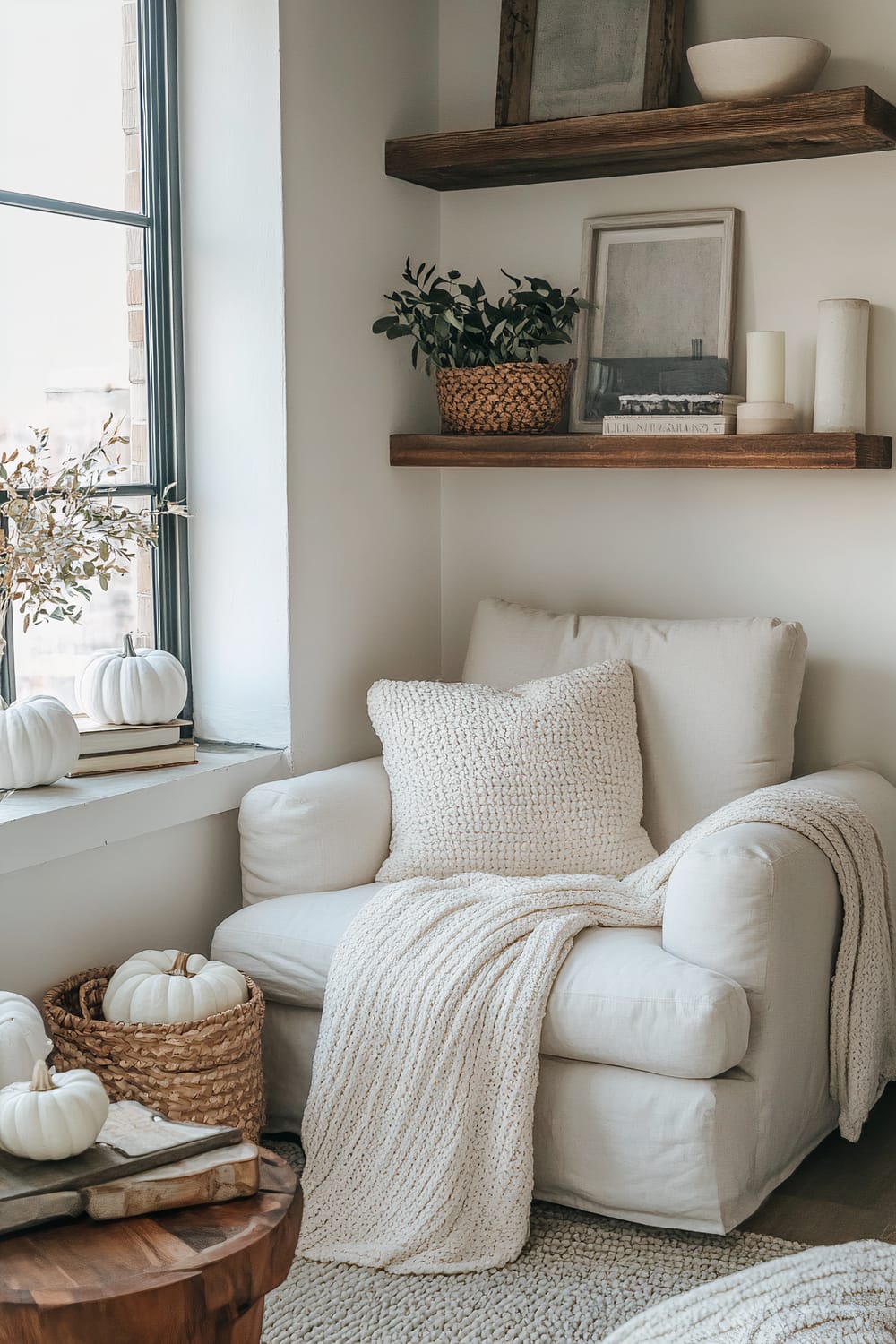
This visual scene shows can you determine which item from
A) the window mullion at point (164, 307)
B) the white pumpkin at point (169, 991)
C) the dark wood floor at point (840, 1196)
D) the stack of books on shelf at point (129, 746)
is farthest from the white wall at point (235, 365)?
the dark wood floor at point (840, 1196)

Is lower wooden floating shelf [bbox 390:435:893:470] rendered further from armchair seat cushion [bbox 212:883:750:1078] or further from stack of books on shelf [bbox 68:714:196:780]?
armchair seat cushion [bbox 212:883:750:1078]

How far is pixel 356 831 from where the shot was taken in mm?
2729

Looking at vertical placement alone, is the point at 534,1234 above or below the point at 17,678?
below

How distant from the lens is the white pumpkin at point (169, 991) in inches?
90.0

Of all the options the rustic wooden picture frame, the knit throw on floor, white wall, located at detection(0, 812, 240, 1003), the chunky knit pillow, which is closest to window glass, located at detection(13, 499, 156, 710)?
white wall, located at detection(0, 812, 240, 1003)

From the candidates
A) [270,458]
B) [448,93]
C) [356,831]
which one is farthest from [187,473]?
[448,93]

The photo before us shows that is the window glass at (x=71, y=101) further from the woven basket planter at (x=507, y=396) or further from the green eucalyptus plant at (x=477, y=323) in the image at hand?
the woven basket planter at (x=507, y=396)

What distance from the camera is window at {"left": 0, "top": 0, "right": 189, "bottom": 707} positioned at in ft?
8.54

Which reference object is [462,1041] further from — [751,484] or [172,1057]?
[751,484]

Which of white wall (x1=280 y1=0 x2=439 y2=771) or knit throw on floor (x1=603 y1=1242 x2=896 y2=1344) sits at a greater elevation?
→ white wall (x1=280 y1=0 x2=439 y2=771)

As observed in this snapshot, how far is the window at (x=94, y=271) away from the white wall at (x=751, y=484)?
764 millimetres

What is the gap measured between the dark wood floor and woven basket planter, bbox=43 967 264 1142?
85cm

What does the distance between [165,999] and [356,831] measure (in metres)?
0.56

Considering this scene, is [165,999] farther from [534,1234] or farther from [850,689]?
[850,689]
